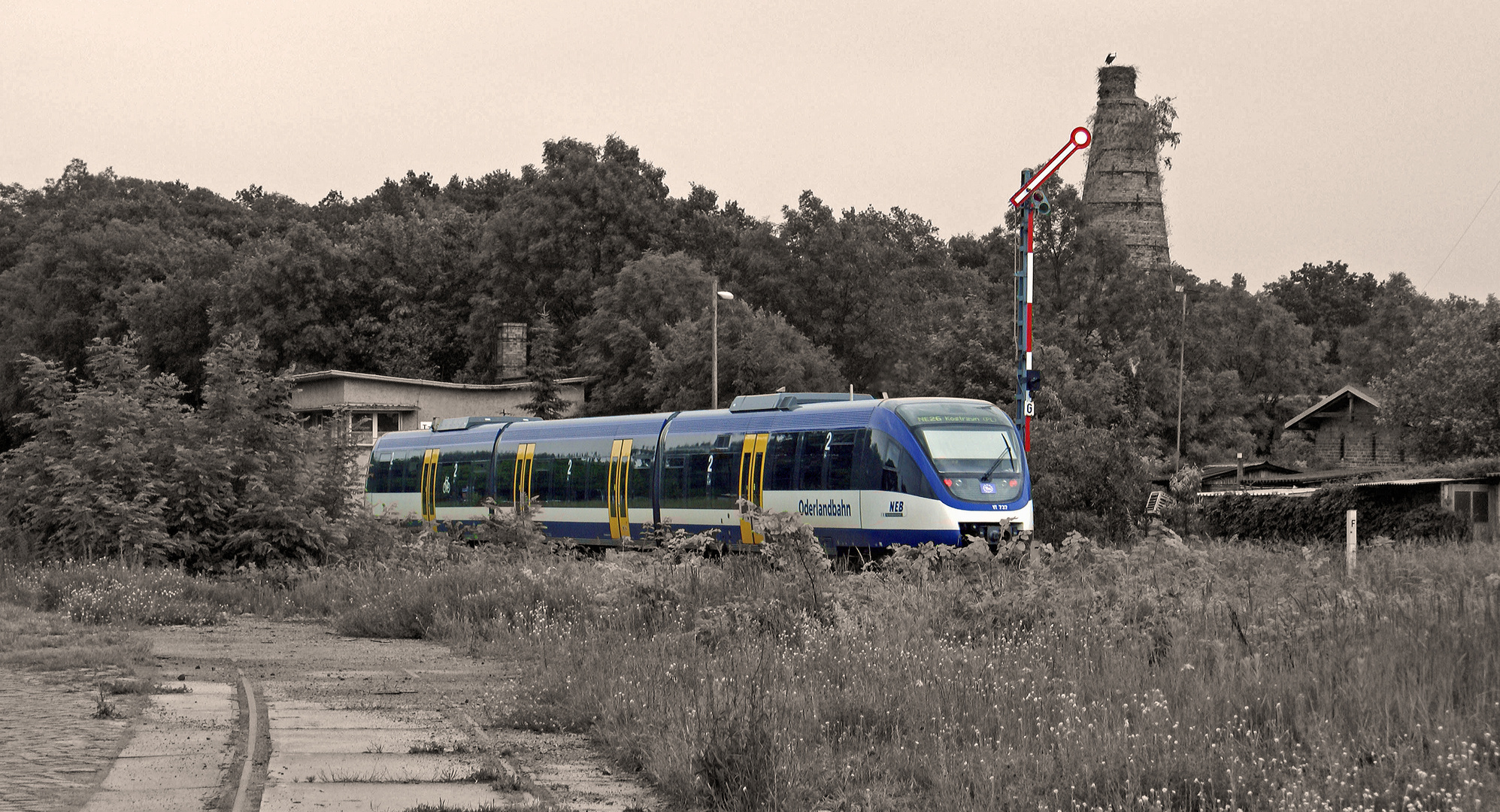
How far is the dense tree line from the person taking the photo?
187 feet

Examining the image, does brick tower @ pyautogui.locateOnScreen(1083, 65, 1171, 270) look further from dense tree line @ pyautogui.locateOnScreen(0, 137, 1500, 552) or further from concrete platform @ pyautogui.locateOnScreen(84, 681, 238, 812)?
concrete platform @ pyautogui.locateOnScreen(84, 681, 238, 812)

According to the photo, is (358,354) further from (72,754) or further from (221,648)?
(72,754)

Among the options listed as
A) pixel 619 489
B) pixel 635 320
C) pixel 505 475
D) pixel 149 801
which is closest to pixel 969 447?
pixel 619 489

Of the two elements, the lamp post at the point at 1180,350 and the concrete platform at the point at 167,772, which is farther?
the lamp post at the point at 1180,350

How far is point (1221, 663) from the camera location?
28.2 feet

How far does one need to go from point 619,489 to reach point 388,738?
67.7ft

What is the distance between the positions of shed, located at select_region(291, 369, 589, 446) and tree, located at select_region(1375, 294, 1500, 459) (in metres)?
34.9

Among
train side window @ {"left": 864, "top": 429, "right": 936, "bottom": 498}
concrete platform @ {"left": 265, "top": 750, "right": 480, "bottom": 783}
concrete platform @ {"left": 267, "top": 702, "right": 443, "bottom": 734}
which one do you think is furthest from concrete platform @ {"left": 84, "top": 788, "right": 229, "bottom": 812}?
train side window @ {"left": 864, "top": 429, "right": 936, "bottom": 498}

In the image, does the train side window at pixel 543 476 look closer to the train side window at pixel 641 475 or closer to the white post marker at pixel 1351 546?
the train side window at pixel 641 475

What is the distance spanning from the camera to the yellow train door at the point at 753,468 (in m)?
26.4

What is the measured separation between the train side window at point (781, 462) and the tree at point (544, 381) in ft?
109

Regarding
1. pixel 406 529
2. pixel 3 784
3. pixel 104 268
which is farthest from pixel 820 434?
pixel 104 268

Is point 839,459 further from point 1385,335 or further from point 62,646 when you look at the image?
point 1385,335

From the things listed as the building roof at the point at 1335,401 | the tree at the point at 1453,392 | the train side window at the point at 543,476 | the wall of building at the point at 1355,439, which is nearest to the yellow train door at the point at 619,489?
the train side window at the point at 543,476
